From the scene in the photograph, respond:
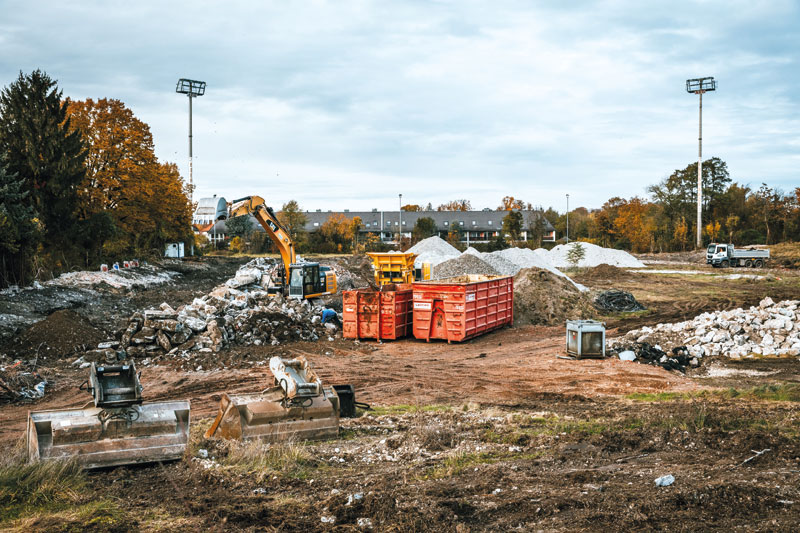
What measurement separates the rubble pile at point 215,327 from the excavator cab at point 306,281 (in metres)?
2.77

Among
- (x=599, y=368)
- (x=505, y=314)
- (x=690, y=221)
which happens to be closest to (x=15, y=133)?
(x=505, y=314)

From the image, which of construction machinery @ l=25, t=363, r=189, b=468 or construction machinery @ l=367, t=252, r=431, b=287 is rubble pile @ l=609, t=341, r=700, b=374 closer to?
construction machinery @ l=25, t=363, r=189, b=468

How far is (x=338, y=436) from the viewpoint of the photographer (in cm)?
841

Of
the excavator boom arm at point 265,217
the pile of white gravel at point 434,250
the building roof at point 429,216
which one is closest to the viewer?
the excavator boom arm at point 265,217

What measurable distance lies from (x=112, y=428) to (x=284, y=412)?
2.02m

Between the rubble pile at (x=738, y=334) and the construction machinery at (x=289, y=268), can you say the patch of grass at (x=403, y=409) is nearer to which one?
the rubble pile at (x=738, y=334)

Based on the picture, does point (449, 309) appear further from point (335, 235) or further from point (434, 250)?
point (335, 235)

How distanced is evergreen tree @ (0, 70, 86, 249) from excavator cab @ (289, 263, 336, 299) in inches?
544

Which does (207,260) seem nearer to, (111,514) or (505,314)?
(505,314)

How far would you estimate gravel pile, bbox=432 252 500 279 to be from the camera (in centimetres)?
3241

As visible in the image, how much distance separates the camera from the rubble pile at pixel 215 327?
1645cm

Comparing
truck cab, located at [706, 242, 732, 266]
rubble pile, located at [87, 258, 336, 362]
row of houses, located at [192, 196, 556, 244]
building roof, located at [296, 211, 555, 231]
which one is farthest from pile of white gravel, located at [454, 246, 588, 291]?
building roof, located at [296, 211, 555, 231]

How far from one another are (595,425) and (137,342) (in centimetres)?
1233

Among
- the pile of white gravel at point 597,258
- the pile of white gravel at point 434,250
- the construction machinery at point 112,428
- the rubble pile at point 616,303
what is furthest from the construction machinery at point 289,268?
the pile of white gravel at point 597,258
